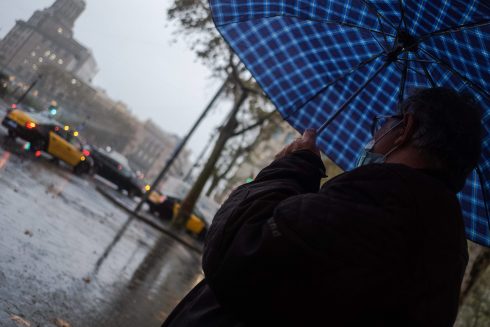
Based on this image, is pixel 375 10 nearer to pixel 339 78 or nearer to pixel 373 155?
pixel 339 78

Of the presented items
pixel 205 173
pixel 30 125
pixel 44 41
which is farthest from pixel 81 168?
pixel 44 41

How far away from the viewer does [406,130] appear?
163 centimetres

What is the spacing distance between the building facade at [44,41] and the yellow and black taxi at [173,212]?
3338 inches

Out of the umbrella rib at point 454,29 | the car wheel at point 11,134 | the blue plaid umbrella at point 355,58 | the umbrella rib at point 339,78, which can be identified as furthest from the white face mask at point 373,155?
the car wheel at point 11,134

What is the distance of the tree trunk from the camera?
61.6ft

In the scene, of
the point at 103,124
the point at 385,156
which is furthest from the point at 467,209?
the point at 103,124

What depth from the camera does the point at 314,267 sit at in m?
1.23

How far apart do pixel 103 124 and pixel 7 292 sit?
86.7 metres

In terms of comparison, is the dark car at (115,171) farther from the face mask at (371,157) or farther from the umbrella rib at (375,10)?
the face mask at (371,157)

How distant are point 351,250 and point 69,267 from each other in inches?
215

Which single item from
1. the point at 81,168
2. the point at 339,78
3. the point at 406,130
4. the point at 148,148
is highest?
the point at 339,78

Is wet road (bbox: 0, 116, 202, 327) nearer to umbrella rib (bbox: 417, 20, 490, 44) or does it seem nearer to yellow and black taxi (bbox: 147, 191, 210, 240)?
umbrella rib (bbox: 417, 20, 490, 44)

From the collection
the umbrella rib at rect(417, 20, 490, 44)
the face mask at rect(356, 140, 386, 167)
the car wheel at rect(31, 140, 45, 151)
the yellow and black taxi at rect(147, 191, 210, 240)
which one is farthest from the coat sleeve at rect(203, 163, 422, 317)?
the yellow and black taxi at rect(147, 191, 210, 240)

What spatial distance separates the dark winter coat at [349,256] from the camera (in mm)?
1211
